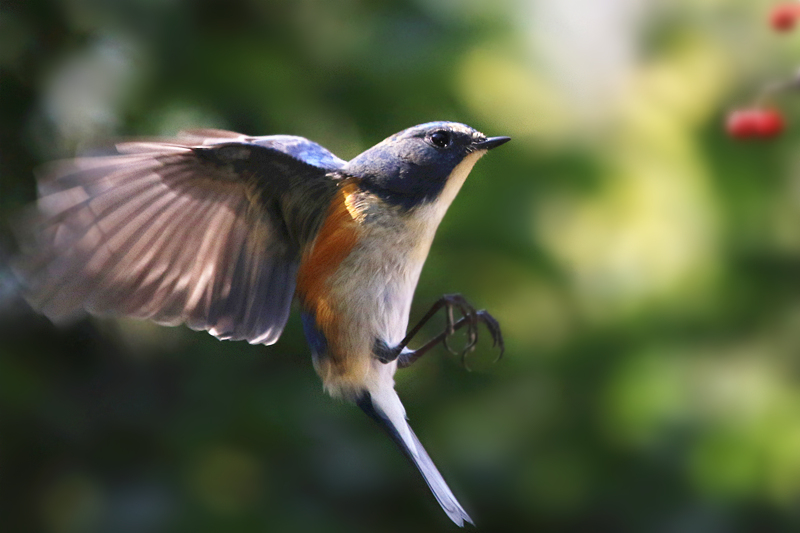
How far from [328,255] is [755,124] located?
72 cm

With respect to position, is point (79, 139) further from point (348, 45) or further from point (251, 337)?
point (251, 337)

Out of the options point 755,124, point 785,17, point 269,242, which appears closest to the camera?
point 269,242

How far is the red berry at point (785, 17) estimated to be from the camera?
1271 mm

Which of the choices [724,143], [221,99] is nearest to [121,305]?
[221,99]

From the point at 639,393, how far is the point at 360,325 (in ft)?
4.71

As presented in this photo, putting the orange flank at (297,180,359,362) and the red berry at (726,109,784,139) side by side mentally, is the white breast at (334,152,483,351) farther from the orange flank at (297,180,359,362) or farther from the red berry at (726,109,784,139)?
the red berry at (726,109,784,139)

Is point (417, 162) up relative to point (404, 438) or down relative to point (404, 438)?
up

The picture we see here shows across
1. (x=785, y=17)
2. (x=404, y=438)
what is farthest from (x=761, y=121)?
(x=404, y=438)

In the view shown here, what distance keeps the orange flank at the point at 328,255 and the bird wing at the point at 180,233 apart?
15 millimetres

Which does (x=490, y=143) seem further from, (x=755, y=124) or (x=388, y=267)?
(x=755, y=124)

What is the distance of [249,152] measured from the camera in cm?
103

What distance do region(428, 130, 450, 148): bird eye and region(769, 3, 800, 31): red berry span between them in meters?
0.57

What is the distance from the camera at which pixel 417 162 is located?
1.03m

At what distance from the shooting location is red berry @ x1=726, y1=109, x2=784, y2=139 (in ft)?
4.64
